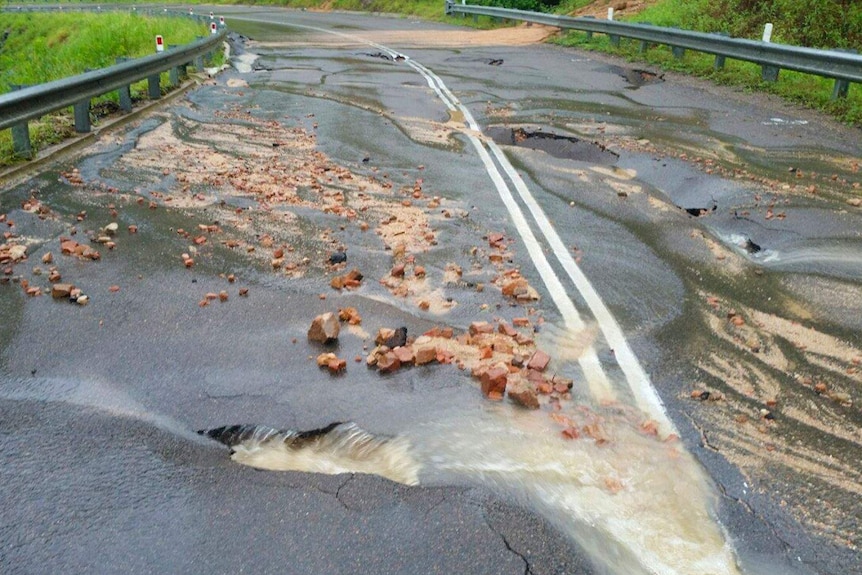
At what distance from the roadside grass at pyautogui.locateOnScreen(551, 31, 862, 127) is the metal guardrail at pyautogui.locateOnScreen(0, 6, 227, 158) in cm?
1032

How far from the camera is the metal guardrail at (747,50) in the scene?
43.7 ft

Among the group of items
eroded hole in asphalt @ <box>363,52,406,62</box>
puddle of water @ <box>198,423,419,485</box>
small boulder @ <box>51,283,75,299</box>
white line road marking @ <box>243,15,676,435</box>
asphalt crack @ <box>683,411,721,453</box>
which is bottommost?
puddle of water @ <box>198,423,419,485</box>

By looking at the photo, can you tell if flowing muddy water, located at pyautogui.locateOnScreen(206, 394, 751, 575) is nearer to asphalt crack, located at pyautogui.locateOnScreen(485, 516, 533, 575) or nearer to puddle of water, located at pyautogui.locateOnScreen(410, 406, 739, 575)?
puddle of water, located at pyautogui.locateOnScreen(410, 406, 739, 575)

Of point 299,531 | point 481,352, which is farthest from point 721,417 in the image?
point 299,531

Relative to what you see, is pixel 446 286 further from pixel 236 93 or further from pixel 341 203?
pixel 236 93

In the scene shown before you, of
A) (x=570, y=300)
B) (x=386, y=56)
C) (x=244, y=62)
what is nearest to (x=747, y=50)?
(x=386, y=56)

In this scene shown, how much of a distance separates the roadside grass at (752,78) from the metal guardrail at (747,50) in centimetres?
29

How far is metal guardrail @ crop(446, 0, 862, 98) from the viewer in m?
13.3

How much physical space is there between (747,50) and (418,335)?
13343mm

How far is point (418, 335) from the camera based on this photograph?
17.7ft

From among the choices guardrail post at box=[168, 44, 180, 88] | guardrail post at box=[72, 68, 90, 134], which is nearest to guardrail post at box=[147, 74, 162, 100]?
guardrail post at box=[168, 44, 180, 88]

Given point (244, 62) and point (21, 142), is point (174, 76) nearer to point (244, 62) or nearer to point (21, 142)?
point (244, 62)

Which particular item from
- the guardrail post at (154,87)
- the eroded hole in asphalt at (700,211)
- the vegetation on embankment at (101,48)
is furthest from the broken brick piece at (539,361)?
the vegetation on embankment at (101,48)

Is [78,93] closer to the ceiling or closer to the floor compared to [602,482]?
closer to the ceiling
